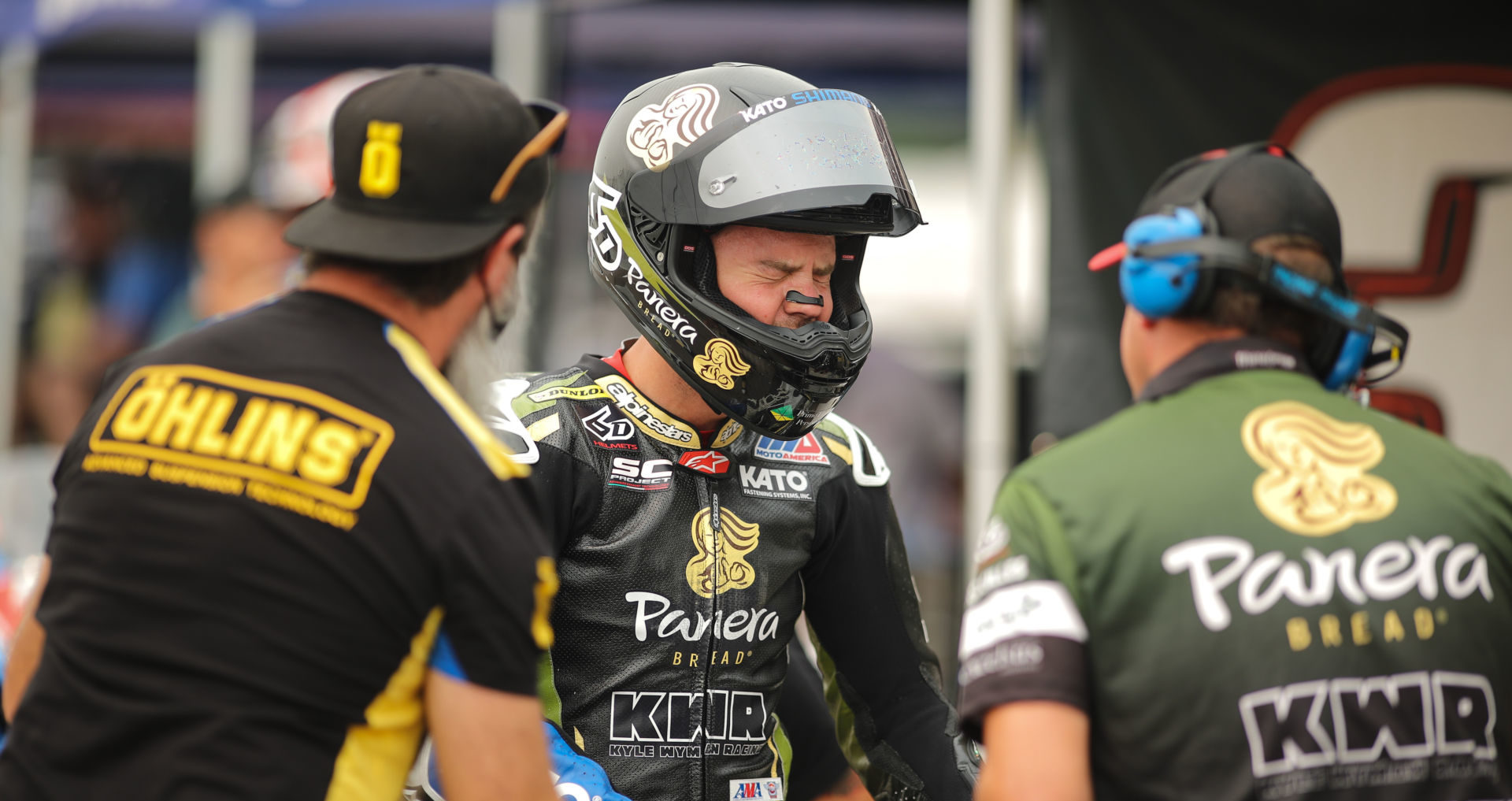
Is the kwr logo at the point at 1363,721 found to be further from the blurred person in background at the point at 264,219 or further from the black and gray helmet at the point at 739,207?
the blurred person in background at the point at 264,219

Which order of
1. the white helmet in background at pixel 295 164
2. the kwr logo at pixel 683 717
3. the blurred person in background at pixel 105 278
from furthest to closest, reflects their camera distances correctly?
the blurred person in background at pixel 105 278, the white helmet in background at pixel 295 164, the kwr logo at pixel 683 717

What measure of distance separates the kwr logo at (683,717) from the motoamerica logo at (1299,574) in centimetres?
101

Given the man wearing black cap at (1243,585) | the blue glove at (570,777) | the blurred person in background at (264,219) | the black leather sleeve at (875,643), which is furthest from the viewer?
the blurred person in background at (264,219)

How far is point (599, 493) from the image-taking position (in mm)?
2783

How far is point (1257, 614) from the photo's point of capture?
6.72 feet

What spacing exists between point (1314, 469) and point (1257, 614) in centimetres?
23

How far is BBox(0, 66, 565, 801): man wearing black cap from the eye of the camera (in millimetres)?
1937

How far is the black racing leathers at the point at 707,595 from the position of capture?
8.96 feet

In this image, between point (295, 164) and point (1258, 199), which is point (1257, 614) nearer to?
point (1258, 199)

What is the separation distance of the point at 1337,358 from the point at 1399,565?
35 centimetres

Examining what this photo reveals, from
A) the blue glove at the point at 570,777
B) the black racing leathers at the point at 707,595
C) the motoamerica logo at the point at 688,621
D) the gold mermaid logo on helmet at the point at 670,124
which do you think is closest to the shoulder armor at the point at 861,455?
the black racing leathers at the point at 707,595

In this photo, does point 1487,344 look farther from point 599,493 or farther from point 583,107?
point 583,107

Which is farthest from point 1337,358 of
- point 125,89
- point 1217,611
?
point 125,89

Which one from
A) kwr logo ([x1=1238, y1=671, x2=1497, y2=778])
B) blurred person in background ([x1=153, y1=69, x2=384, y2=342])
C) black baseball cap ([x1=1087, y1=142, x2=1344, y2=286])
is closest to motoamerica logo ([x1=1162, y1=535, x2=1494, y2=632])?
kwr logo ([x1=1238, y1=671, x2=1497, y2=778])
